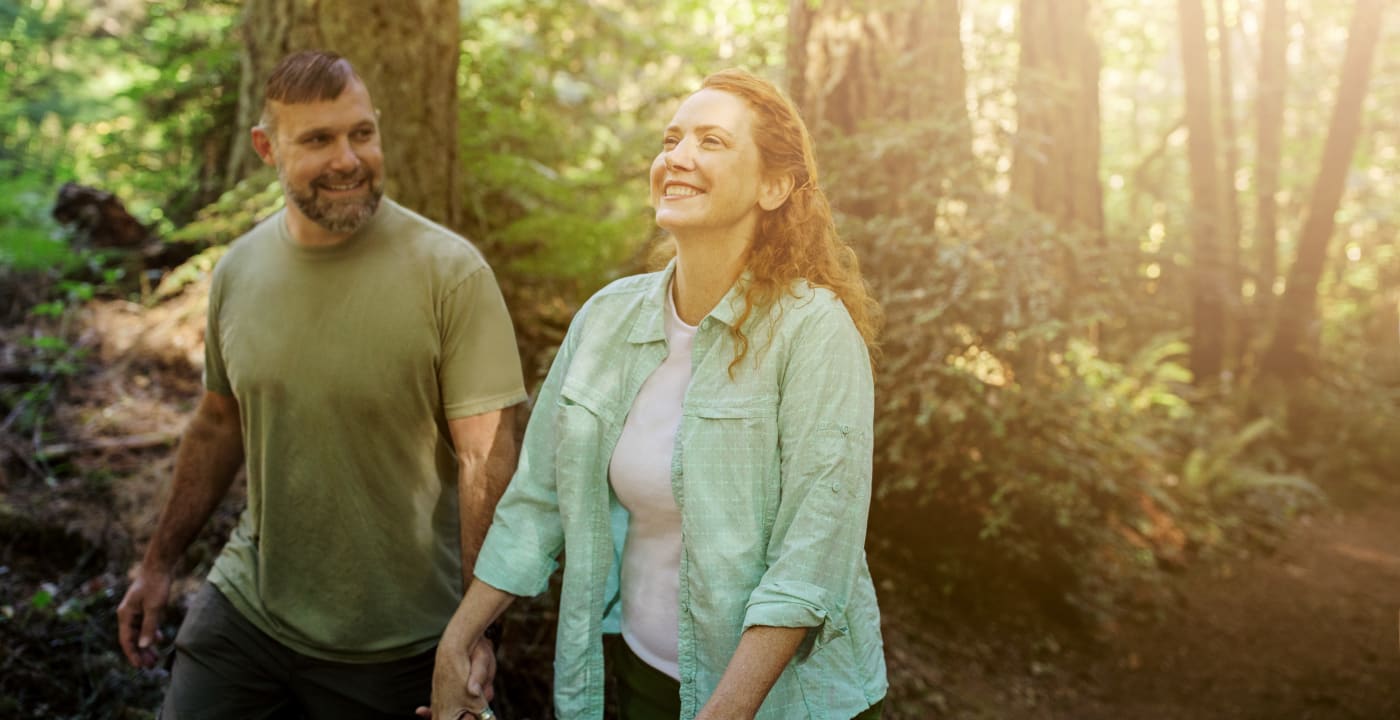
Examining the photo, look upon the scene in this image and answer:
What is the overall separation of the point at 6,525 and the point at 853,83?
5.07 metres

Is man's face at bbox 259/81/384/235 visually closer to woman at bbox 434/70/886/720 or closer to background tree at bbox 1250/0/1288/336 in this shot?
woman at bbox 434/70/886/720

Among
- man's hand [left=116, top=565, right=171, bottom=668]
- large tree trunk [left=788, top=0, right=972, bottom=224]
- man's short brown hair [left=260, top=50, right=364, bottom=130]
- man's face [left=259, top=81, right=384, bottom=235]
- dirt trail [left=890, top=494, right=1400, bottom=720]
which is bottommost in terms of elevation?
dirt trail [left=890, top=494, right=1400, bottom=720]

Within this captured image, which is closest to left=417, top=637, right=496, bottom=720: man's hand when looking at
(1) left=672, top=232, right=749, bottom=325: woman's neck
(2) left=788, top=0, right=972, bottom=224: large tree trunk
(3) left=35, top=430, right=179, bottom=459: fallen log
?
(1) left=672, top=232, right=749, bottom=325: woman's neck

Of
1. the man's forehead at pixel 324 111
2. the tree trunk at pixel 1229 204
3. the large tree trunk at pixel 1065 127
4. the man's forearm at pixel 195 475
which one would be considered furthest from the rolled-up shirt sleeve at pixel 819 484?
the tree trunk at pixel 1229 204

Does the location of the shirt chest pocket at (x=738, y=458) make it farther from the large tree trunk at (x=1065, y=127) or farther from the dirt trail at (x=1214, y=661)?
the large tree trunk at (x=1065, y=127)

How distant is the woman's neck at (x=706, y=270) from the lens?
2188 millimetres

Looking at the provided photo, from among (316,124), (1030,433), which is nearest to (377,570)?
(316,124)

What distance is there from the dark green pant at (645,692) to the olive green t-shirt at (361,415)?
0.71 meters

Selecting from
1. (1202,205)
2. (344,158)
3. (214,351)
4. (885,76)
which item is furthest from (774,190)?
(1202,205)

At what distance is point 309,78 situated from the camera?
272 centimetres

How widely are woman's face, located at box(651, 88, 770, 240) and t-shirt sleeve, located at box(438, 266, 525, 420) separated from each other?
80 centimetres

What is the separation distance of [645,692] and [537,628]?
Result: 206 centimetres

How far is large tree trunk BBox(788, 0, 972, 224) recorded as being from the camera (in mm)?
5445

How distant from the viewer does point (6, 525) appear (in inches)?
177
